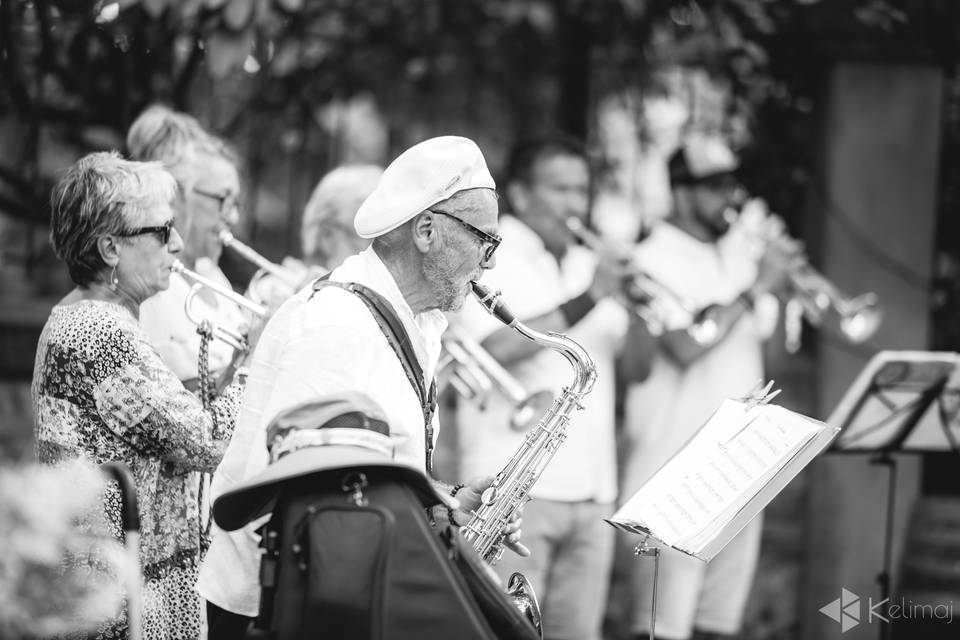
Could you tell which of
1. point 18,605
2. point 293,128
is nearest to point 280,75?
point 293,128

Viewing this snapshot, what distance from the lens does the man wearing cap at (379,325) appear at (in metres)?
2.66

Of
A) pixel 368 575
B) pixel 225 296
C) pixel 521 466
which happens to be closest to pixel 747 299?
pixel 521 466

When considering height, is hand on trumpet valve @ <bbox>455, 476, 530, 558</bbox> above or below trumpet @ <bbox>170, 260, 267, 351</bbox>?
below

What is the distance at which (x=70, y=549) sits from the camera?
2.78 m

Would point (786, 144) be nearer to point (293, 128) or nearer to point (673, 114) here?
point (673, 114)

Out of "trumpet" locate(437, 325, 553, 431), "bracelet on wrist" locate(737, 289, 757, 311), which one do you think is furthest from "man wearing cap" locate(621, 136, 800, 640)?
"trumpet" locate(437, 325, 553, 431)

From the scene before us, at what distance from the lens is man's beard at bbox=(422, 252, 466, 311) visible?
2881 millimetres

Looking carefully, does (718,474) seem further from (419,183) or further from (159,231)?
(159,231)

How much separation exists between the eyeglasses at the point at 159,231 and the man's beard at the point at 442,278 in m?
0.72

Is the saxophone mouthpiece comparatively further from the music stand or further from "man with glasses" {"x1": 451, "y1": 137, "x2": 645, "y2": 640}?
the music stand

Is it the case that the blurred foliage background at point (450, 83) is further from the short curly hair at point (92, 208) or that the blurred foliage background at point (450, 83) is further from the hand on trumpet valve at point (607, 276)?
the short curly hair at point (92, 208)

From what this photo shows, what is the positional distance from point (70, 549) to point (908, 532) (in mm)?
4630

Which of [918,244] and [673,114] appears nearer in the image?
[918,244]

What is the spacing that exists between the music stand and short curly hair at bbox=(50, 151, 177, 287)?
2.55m
